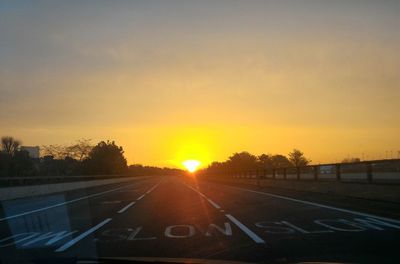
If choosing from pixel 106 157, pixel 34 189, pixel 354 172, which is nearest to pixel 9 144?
pixel 106 157

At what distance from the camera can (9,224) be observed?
18.6 metres

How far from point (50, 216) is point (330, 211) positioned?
10.0m

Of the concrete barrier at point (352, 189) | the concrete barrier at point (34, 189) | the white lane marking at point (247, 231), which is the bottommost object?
the white lane marking at point (247, 231)

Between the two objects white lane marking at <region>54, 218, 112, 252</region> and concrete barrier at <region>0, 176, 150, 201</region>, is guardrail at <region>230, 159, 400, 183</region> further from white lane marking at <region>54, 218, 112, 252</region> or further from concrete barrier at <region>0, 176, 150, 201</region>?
concrete barrier at <region>0, 176, 150, 201</region>

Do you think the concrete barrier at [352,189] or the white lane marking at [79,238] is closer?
the white lane marking at [79,238]

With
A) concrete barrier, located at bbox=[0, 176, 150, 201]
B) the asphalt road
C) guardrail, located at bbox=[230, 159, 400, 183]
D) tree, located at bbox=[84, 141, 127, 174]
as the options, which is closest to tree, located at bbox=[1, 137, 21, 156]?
tree, located at bbox=[84, 141, 127, 174]

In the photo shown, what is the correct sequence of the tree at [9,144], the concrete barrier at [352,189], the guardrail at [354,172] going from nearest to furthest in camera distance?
the concrete barrier at [352,189] < the guardrail at [354,172] < the tree at [9,144]

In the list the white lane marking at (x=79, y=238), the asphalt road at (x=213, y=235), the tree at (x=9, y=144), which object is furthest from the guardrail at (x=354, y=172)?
the tree at (x=9, y=144)

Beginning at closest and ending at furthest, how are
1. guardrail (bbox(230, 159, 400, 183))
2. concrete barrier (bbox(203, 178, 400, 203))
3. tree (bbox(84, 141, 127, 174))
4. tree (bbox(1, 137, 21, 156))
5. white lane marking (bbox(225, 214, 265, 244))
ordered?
1. white lane marking (bbox(225, 214, 265, 244))
2. concrete barrier (bbox(203, 178, 400, 203))
3. guardrail (bbox(230, 159, 400, 183))
4. tree (bbox(1, 137, 21, 156))
5. tree (bbox(84, 141, 127, 174))

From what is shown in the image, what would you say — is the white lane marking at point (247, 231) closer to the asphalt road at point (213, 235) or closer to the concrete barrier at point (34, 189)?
the asphalt road at point (213, 235)

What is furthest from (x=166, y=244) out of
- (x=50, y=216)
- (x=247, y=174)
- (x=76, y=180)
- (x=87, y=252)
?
(x=247, y=174)

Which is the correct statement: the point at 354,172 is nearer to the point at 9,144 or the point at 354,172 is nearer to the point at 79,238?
the point at 79,238

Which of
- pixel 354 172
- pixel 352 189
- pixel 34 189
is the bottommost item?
pixel 352 189

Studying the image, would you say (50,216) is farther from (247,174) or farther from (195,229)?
(247,174)
